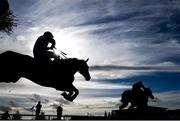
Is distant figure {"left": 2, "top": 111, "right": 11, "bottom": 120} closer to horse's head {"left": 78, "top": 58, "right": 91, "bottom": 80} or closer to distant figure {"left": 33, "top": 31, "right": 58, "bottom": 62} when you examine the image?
horse's head {"left": 78, "top": 58, "right": 91, "bottom": 80}

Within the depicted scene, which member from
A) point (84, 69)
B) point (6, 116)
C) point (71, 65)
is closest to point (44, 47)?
point (71, 65)

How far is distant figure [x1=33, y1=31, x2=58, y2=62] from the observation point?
14.1 m

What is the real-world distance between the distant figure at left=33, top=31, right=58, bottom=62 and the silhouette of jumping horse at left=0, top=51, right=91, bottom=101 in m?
0.26

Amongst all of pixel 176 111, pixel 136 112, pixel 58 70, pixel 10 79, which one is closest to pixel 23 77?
pixel 10 79

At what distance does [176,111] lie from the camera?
26.3 m

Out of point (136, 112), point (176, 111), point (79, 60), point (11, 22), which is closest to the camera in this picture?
point (79, 60)

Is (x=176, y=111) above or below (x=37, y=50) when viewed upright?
below

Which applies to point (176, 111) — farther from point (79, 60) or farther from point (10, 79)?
point (10, 79)

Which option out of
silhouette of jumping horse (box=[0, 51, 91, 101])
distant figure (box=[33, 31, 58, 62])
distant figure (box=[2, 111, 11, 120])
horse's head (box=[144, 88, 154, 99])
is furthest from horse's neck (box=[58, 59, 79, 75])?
horse's head (box=[144, 88, 154, 99])

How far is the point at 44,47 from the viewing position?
14.2 meters

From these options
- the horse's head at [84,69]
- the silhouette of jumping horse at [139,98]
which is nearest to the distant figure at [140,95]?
the silhouette of jumping horse at [139,98]

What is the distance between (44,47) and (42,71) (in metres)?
1.01

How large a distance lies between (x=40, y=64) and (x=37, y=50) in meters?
0.61

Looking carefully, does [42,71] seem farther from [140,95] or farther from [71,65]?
[140,95]
